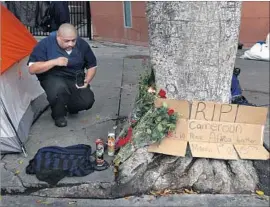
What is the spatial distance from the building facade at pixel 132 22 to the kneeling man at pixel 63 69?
17.1 feet

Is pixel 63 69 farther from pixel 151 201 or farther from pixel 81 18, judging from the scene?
pixel 81 18

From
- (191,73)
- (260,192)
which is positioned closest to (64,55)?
(191,73)

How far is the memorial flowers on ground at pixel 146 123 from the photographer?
139 inches

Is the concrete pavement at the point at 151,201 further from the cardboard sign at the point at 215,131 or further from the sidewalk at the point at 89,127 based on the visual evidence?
the cardboard sign at the point at 215,131

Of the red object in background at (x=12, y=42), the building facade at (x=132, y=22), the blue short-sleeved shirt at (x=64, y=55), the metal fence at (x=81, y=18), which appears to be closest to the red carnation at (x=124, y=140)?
the blue short-sleeved shirt at (x=64, y=55)

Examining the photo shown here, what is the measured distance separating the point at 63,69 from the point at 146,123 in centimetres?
135

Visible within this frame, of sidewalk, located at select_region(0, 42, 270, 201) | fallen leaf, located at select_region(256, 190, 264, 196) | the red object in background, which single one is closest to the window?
sidewalk, located at select_region(0, 42, 270, 201)

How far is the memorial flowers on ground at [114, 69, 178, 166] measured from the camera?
11.6 feet

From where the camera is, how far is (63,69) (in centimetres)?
455

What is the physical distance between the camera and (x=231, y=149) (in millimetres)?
3627

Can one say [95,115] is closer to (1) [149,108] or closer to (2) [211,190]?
(1) [149,108]

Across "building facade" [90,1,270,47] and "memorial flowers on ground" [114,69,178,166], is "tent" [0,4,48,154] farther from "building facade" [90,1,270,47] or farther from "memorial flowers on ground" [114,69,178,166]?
"building facade" [90,1,270,47]

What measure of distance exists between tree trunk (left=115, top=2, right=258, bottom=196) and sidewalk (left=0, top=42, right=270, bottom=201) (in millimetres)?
257

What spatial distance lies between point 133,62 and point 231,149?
15.8 feet
